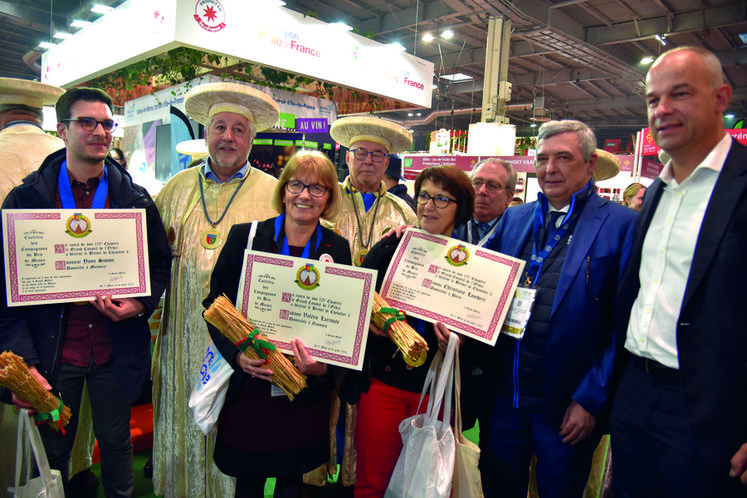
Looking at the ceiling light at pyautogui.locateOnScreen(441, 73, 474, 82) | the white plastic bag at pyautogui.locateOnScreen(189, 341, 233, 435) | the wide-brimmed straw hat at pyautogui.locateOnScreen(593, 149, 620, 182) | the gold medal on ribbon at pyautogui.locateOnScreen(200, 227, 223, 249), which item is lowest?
the white plastic bag at pyautogui.locateOnScreen(189, 341, 233, 435)

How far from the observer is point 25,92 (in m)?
2.51

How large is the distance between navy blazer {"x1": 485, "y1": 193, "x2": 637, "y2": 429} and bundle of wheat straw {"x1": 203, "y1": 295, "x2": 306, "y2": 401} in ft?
3.26

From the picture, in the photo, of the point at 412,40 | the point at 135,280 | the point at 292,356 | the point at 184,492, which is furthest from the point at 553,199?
the point at 412,40

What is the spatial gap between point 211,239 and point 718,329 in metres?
2.20

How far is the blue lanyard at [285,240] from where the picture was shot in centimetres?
180

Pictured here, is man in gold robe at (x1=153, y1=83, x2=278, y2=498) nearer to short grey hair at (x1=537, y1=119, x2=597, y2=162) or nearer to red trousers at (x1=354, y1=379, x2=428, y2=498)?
red trousers at (x1=354, y1=379, x2=428, y2=498)

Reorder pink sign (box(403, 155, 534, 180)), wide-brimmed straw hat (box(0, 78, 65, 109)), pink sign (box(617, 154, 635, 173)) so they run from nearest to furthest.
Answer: wide-brimmed straw hat (box(0, 78, 65, 109)), pink sign (box(403, 155, 534, 180)), pink sign (box(617, 154, 635, 173))

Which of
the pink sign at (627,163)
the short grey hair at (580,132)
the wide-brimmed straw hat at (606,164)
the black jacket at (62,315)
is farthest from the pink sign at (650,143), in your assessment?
the black jacket at (62,315)

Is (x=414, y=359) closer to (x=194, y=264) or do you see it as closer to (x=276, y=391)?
(x=276, y=391)

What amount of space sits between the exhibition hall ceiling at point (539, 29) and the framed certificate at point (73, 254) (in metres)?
6.01

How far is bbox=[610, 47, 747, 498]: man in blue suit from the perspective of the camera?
1.33 metres

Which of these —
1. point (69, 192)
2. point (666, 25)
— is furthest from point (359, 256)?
point (666, 25)

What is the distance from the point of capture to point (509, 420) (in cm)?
187

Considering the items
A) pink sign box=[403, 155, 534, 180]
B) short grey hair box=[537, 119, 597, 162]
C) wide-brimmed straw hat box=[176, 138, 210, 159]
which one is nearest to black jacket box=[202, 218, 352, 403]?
short grey hair box=[537, 119, 597, 162]
